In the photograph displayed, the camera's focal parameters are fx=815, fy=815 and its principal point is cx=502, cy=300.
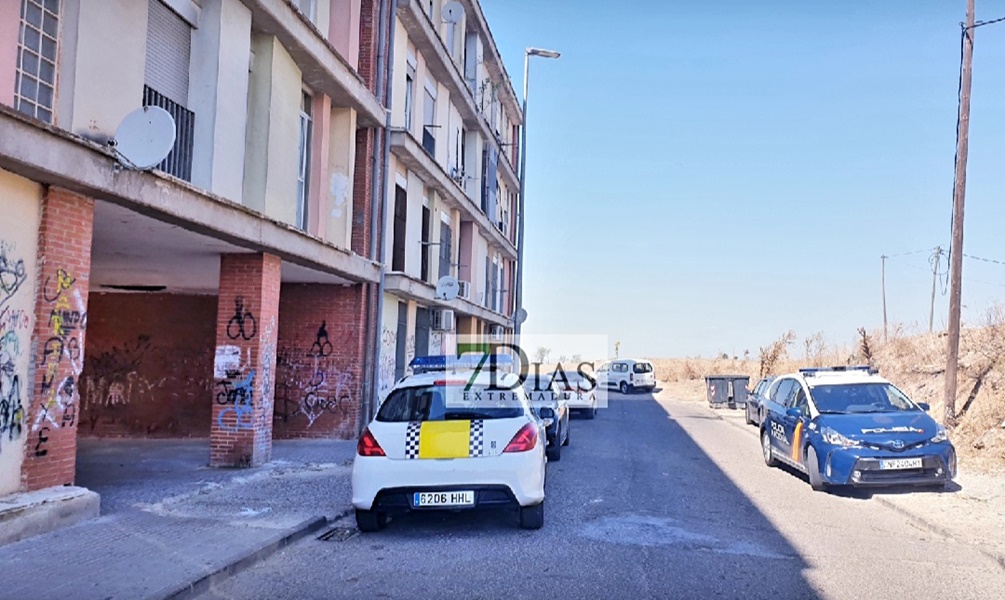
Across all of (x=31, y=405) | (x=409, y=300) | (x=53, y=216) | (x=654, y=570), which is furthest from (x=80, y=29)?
(x=409, y=300)

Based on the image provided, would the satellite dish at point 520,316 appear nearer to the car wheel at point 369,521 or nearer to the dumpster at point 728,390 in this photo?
the dumpster at point 728,390

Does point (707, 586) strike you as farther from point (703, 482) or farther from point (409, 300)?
point (409, 300)

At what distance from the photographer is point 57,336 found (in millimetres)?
A: 7805

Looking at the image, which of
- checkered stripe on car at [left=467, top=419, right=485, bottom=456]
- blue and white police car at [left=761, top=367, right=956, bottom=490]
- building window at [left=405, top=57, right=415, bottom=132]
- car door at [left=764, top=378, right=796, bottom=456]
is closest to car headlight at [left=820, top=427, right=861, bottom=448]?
blue and white police car at [left=761, top=367, right=956, bottom=490]

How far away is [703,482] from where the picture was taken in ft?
38.0

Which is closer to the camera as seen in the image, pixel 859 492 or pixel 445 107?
pixel 859 492

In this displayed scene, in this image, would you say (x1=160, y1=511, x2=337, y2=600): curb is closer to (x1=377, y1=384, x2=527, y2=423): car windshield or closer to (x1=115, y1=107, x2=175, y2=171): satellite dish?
(x1=377, y1=384, x2=527, y2=423): car windshield

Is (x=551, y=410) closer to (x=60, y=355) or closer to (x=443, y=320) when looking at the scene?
(x=60, y=355)

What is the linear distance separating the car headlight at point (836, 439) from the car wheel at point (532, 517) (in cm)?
475

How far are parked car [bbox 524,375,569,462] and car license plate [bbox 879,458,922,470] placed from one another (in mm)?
4587

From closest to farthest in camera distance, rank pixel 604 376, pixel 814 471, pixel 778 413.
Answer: pixel 814 471 < pixel 778 413 < pixel 604 376

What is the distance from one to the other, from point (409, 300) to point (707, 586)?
1464 centimetres

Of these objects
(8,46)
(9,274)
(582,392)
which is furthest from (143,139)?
(582,392)

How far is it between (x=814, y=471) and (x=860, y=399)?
1691mm
